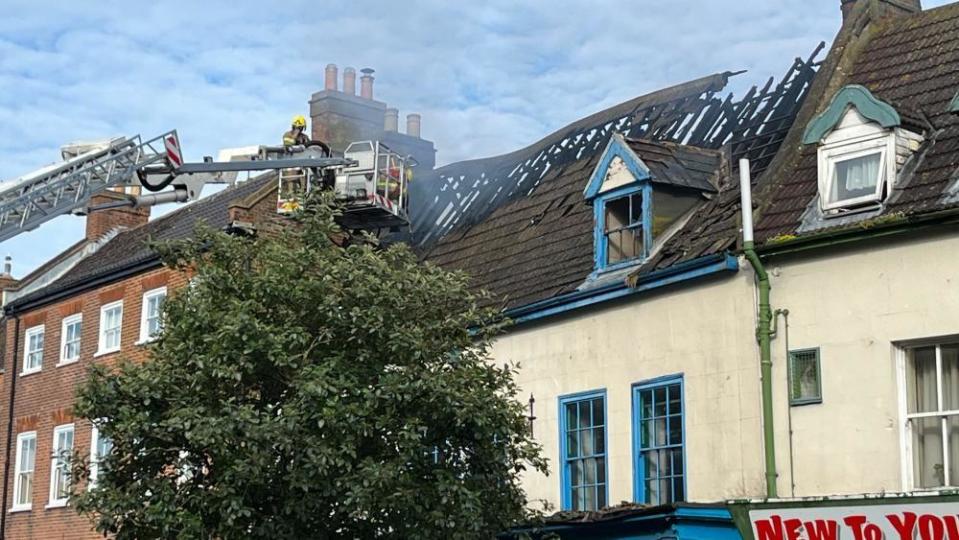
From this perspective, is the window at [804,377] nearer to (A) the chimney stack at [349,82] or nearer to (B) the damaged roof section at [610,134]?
(B) the damaged roof section at [610,134]

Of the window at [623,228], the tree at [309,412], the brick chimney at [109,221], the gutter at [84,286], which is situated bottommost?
the tree at [309,412]

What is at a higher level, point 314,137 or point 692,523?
point 314,137

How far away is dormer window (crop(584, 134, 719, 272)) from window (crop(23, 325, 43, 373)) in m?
17.3

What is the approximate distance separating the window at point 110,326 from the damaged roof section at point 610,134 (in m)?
6.89

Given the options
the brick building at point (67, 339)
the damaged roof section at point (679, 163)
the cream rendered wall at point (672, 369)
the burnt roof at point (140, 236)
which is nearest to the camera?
the cream rendered wall at point (672, 369)

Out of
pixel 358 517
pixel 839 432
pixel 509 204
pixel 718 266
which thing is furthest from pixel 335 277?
pixel 509 204

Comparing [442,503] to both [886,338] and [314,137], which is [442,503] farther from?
[314,137]

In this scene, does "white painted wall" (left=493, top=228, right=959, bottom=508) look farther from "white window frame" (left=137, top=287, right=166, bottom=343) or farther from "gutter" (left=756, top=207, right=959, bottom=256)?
"white window frame" (left=137, top=287, right=166, bottom=343)

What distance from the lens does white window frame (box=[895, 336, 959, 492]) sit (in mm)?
15805

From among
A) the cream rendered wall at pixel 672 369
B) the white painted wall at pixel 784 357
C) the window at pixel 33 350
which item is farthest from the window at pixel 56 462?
the white painted wall at pixel 784 357

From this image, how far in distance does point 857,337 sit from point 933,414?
4.03 feet

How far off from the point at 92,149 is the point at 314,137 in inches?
241

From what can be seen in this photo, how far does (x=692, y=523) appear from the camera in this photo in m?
17.7

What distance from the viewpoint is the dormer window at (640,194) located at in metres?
20.1
